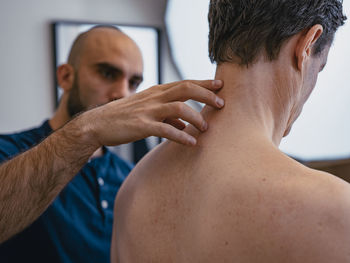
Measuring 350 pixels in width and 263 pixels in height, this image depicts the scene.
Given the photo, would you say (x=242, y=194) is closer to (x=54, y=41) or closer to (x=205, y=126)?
(x=205, y=126)

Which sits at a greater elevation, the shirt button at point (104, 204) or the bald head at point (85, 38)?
→ the bald head at point (85, 38)

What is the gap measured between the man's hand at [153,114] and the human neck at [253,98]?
23mm

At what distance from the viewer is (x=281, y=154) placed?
64 centimetres

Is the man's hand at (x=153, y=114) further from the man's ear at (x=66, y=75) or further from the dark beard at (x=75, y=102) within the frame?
the man's ear at (x=66, y=75)

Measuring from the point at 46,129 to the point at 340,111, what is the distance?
1.39 meters

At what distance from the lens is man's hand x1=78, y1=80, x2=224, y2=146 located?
71cm

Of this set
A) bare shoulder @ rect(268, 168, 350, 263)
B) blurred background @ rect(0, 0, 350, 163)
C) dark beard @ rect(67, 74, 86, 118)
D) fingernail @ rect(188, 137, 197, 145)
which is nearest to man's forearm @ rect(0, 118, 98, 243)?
fingernail @ rect(188, 137, 197, 145)

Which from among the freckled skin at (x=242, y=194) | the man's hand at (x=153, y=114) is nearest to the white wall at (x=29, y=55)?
the man's hand at (x=153, y=114)

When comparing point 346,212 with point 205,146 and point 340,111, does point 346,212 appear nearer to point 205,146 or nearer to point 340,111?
point 205,146

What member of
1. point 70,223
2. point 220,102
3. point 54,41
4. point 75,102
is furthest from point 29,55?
point 220,102

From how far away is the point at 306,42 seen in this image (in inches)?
27.5

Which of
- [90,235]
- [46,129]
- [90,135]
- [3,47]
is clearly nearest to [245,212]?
[90,135]

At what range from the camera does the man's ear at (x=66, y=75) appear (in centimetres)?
166

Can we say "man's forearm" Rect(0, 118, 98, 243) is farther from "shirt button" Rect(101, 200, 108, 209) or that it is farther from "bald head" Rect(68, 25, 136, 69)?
"bald head" Rect(68, 25, 136, 69)
